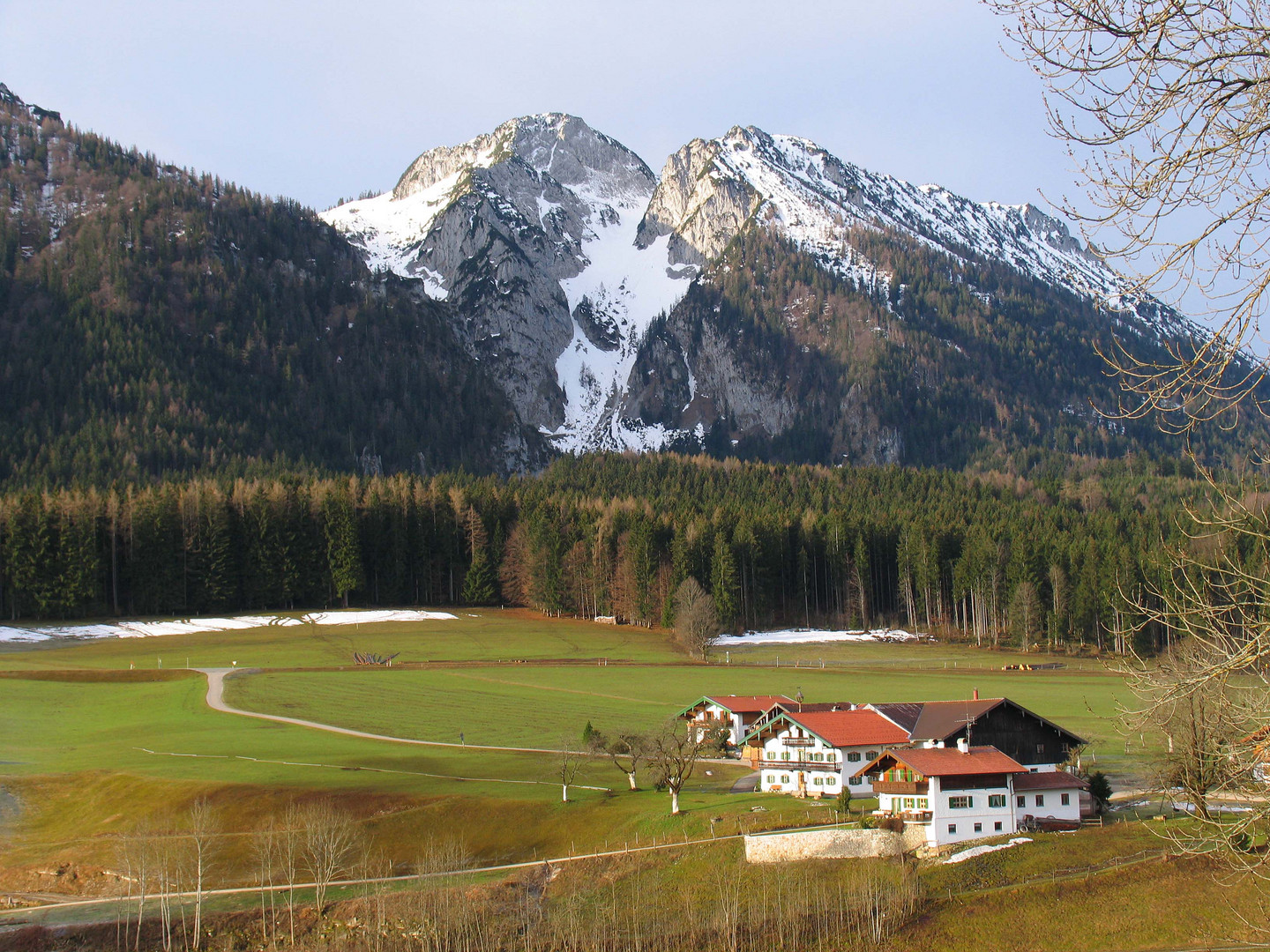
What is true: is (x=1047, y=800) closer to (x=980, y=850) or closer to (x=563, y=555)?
(x=980, y=850)

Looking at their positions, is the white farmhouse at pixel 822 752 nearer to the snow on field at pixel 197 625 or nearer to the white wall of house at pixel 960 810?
the white wall of house at pixel 960 810

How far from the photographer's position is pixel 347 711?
67.4m

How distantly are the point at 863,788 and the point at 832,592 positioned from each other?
8426 cm

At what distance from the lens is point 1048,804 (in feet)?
144

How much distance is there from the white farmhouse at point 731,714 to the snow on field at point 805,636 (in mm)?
45838

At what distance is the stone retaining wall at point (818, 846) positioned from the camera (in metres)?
39.1

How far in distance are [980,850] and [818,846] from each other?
654 centimetres

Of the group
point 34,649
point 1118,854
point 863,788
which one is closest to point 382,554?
point 34,649

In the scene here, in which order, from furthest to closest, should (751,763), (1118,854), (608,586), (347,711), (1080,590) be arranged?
(608,586)
(1080,590)
(347,711)
(751,763)
(1118,854)

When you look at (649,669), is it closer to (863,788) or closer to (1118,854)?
(863,788)

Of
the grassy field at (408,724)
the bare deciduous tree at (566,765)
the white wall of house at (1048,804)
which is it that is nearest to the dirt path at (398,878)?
the grassy field at (408,724)

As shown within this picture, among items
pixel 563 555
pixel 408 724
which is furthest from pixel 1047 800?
pixel 563 555

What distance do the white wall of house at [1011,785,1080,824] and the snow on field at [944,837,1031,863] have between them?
8.65ft

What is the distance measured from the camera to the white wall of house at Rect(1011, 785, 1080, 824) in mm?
43906
